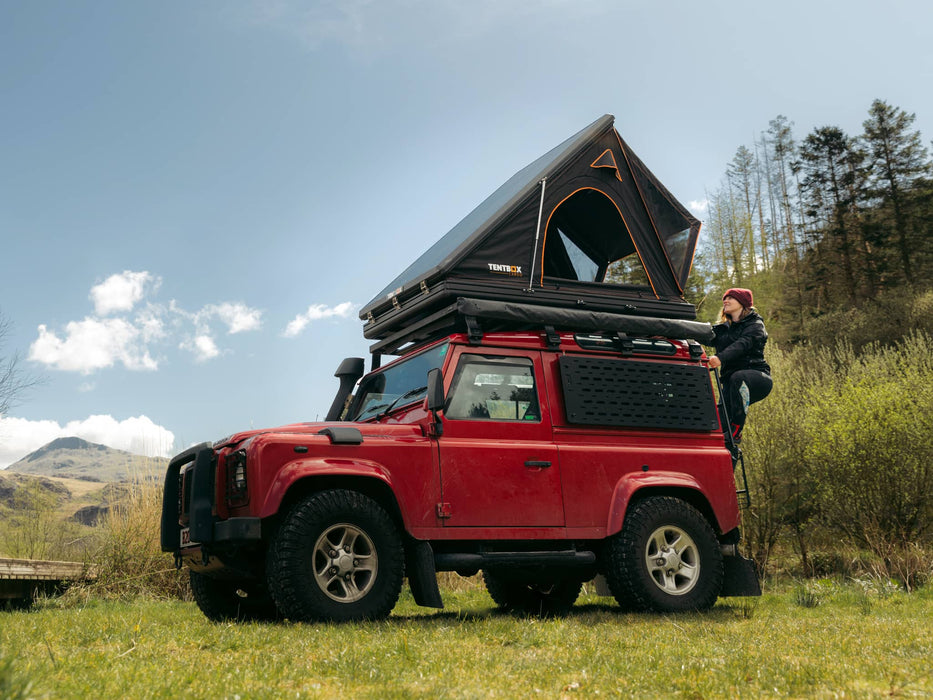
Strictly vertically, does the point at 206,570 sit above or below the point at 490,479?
below

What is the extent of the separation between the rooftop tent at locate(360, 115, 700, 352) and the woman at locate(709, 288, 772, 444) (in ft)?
1.40

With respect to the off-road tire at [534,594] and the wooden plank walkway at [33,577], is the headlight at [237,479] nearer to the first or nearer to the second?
the off-road tire at [534,594]

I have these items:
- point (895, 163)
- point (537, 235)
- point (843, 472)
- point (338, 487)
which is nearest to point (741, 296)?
point (537, 235)

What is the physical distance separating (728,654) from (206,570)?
3808mm

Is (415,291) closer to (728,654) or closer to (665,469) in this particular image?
(665,469)

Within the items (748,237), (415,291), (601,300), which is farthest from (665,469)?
(748,237)

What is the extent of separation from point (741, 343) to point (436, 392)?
12.1 feet

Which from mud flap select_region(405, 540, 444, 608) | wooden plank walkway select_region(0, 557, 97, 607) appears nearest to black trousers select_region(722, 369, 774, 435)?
mud flap select_region(405, 540, 444, 608)

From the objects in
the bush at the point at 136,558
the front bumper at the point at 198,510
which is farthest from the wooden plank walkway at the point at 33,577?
the front bumper at the point at 198,510

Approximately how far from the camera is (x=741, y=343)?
8.27 metres

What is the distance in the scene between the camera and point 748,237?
2108 inches

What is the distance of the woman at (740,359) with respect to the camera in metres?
8.26

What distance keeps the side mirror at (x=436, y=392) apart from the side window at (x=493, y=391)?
0.32m

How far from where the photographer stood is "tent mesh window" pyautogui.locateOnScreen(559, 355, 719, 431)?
721cm
